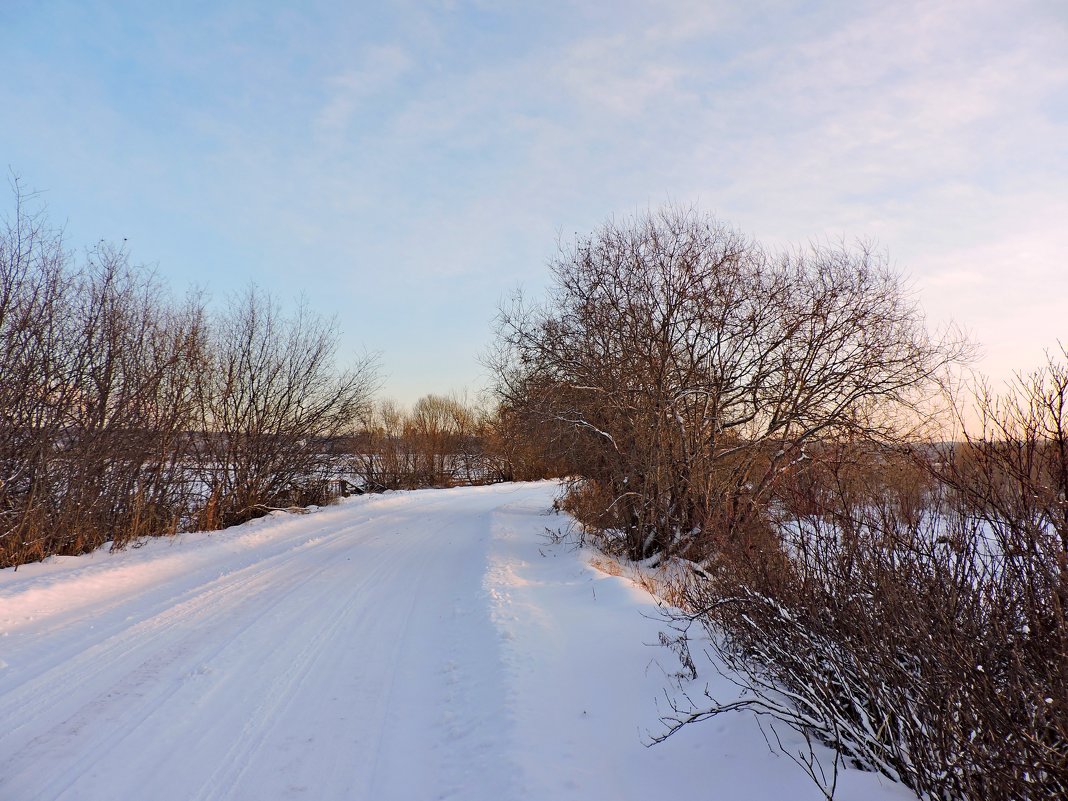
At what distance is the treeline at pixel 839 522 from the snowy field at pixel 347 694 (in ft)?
1.64

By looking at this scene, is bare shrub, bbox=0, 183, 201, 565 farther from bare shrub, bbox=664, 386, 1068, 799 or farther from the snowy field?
bare shrub, bbox=664, 386, 1068, 799

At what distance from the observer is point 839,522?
4.32 metres

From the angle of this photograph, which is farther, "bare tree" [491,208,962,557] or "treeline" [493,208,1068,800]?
"bare tree" [491,208,962,557]

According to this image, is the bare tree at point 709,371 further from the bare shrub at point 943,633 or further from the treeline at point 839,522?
the bare shrub at point 943,633

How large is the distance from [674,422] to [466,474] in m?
34.9

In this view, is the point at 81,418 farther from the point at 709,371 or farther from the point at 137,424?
the point at 709,371

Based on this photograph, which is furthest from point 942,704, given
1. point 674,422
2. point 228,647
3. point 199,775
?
point 674,422

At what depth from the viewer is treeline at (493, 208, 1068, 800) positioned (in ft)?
9.43

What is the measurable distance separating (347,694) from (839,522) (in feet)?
14.3

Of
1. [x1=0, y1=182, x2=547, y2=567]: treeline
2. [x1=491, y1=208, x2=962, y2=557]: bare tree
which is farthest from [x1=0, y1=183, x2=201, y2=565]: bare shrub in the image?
[x1=491, y1=208, x2=962, y2=557]: bare tree

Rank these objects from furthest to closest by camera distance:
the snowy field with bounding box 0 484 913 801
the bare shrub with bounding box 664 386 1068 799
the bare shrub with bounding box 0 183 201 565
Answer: the bare shrub with bounding box 0 183 201 565, the snowy field with bounding box 0 484 913 801, the bare shrub with bounding box 664 386 1068 799

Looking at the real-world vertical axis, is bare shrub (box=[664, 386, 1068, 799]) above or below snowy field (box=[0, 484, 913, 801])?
above

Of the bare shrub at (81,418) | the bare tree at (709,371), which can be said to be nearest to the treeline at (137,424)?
the bare shrub at (81,418)

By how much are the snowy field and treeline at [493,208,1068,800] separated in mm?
500
